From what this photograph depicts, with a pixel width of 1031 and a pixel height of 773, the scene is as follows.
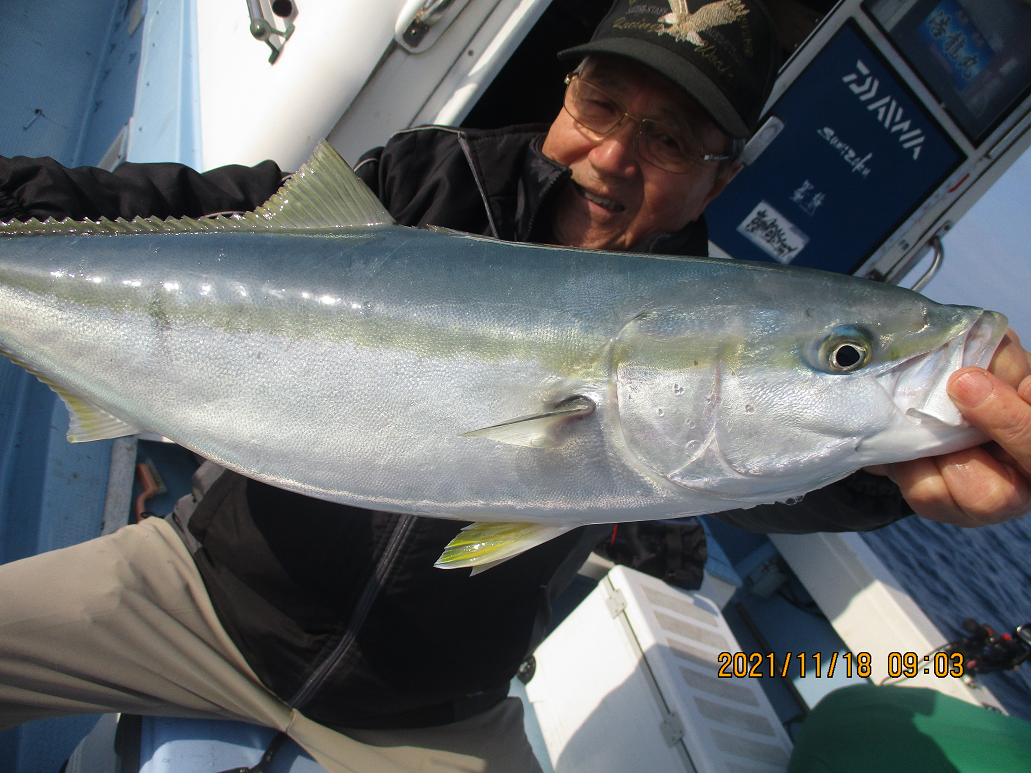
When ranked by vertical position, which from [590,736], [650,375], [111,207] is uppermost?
[650,375]

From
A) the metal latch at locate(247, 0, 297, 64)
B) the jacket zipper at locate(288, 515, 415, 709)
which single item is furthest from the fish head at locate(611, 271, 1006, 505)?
the metal latch at locate(247, 0, 297, 64)

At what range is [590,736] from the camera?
2.92 m

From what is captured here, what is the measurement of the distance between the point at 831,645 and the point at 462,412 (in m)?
4.50

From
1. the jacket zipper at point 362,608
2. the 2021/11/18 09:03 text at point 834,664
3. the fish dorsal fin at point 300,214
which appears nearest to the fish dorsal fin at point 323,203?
the fish dorsal fin at point 300,214

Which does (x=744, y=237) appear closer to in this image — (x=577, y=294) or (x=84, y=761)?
(x=577, y=294)

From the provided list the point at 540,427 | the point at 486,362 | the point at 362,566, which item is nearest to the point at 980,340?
the point at 540,427

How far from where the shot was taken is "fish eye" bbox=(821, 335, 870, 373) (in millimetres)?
1175

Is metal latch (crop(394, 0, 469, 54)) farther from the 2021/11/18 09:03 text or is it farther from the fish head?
the 2021/11/18 09:03 text

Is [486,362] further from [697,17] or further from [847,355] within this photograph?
[697,17]

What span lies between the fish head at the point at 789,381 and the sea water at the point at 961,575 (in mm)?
5945

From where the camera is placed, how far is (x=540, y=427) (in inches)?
47.8

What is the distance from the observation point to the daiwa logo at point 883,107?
348 centimetres

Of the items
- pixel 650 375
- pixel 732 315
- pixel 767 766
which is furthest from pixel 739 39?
pixel 767 766

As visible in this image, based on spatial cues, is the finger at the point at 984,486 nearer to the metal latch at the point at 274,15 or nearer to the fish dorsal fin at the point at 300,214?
the fish dorsal fin at the point at 300,214
